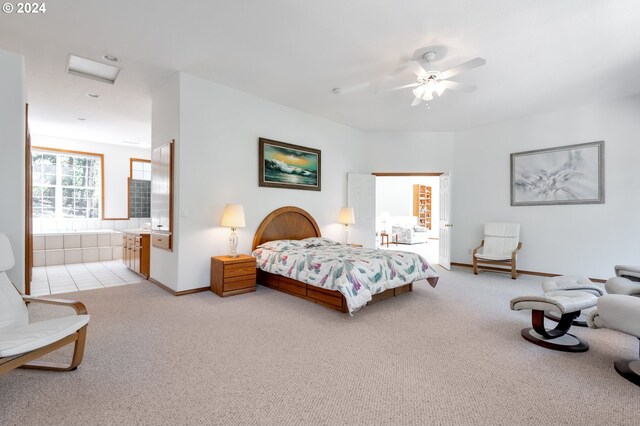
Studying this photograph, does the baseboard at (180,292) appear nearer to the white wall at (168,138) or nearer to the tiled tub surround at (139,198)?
the white wall at (168,138)

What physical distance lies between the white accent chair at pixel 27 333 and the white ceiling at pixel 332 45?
2.35 meters

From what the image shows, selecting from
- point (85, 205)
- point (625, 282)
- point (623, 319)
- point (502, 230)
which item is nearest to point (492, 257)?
point (502, 230)

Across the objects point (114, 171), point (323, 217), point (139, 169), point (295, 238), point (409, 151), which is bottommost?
point (295, 238)

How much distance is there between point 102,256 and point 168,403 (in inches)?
268

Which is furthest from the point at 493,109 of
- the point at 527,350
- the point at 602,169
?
the point at 527,350

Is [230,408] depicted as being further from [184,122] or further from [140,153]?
[140,153]

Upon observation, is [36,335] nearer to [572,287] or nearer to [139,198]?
[572,287]

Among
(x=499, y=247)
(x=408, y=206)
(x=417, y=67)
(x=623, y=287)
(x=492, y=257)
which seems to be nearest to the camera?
(x=623, y=287)

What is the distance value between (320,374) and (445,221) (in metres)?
5.30

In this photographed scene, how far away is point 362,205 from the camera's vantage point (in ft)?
22.5

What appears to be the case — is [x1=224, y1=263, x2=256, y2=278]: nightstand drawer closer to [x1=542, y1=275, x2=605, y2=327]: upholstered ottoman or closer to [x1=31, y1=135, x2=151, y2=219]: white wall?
[x1=542, y1=275, x2=605, y2=327]: upholstered ottoman

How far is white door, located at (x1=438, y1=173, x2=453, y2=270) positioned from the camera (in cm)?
646

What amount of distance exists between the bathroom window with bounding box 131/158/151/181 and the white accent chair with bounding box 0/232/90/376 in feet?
21.9

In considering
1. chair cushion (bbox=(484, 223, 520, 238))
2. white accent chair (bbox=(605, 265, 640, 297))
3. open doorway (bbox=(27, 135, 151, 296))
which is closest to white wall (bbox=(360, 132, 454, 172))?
chair cushion (bbox=(484, 223, 520, 238))
